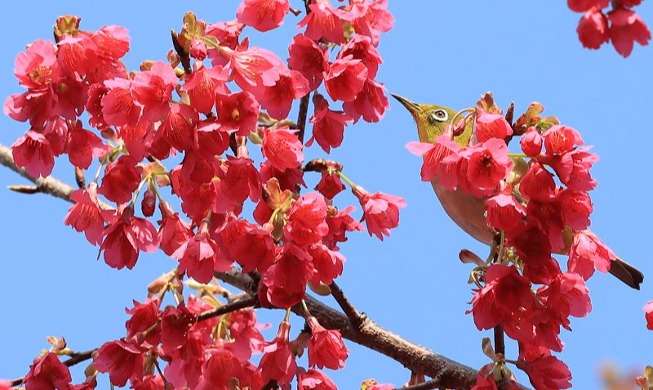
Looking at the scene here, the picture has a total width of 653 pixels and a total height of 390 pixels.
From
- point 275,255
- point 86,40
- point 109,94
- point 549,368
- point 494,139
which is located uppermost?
point 86,40

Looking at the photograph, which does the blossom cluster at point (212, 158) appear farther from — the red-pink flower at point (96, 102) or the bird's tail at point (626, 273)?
the bird's tail at point (626, 273)

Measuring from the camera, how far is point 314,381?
2641 millimetres

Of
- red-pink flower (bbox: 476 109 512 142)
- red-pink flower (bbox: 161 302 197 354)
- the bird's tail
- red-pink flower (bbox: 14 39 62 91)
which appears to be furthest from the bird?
red-pink flower (bbox: 14 39 62 91)

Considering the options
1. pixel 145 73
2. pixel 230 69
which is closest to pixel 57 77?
pixel 145 73

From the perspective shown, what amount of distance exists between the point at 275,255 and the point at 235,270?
1.05 meters

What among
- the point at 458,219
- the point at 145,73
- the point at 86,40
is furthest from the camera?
the point at 458,219

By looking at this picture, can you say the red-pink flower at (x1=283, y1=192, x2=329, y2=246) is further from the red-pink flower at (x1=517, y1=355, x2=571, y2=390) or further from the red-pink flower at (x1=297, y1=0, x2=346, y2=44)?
the red-pink flower at (x1=517, y1=355, x2=571, y2=390)

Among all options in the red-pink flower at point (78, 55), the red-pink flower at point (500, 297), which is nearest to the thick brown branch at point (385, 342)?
the red-pink flower at point (500, 297)

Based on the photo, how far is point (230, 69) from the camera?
2.48m

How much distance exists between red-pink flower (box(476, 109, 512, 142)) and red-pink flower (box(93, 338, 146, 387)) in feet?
3.73

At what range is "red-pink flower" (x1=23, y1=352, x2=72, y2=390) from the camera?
2.82 meters

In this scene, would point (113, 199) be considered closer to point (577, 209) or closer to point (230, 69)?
point (230, 69)

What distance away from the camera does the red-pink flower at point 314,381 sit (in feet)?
8.65

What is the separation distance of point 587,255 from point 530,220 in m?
0.29
